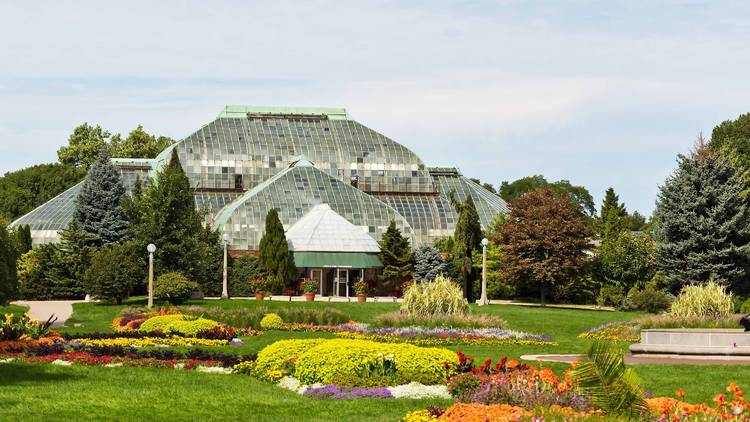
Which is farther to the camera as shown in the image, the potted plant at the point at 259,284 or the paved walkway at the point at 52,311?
the potted plant at the point at 259,284

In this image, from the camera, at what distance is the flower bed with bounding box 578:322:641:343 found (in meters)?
36.9

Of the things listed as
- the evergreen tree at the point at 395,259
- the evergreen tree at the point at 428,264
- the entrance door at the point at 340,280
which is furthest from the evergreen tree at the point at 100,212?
the evergreen tree at the point at 428,264

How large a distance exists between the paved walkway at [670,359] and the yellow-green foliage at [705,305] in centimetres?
795

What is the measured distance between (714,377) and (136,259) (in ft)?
122

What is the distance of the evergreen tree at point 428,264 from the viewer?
223 ft

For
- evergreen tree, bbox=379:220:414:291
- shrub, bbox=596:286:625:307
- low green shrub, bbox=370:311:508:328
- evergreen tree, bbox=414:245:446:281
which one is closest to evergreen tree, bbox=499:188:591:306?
shrub, bbox=596:286:625:307

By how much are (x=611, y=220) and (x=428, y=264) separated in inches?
440

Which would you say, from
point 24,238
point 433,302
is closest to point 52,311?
point 433,302

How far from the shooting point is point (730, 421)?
511 inches

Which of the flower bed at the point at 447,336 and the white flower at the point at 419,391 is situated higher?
the flower bed at the point at 447,336

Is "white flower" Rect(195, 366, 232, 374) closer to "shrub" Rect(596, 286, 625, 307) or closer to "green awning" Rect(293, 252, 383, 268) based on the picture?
"shrub" Rect(596, 286, 625, 307)

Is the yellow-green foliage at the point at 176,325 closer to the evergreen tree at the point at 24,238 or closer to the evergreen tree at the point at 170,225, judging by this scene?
the evergreen tree at the point at 170,225

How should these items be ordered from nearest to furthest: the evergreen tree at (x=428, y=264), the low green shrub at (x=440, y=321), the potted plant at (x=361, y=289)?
the low green shrub at (x=440, y=321)
the potted plant at (x=361, y=289)
the evergreen tree at (x=428, y=264)

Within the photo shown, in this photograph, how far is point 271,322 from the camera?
41.8m
